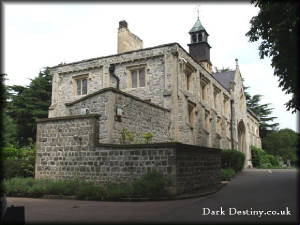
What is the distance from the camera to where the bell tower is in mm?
36156

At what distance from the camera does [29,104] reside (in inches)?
1251

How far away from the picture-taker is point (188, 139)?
20.5 metres

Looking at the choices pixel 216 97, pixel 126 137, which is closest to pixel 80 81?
pixel 126 137

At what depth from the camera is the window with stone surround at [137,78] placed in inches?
873

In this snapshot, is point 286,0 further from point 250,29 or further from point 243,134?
point 243,134

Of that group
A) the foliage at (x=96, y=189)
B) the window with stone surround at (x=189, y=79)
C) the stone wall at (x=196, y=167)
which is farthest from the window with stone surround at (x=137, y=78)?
the foliage at (x=96, y=189)

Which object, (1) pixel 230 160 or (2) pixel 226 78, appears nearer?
(1) pixel 230 160

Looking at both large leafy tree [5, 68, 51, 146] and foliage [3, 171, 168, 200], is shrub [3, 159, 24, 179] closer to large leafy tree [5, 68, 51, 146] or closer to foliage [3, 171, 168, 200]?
foliage [3, 171, 168, 200]

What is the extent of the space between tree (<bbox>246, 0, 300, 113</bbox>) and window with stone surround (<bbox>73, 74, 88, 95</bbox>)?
16.6 m

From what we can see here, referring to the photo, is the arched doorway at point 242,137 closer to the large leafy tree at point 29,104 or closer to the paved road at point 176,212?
the large leafy tree at point 29,104

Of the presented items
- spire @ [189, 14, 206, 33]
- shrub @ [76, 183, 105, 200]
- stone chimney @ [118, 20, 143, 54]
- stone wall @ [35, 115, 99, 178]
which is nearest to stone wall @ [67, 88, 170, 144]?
stone wall @ [35, 115, 99, 178]

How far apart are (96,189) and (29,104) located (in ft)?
80.4

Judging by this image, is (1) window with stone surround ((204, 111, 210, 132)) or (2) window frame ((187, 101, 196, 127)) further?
(1) window with stone surround ((204, 111, 210, 132))

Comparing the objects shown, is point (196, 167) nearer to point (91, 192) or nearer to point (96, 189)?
point (96, 189)
